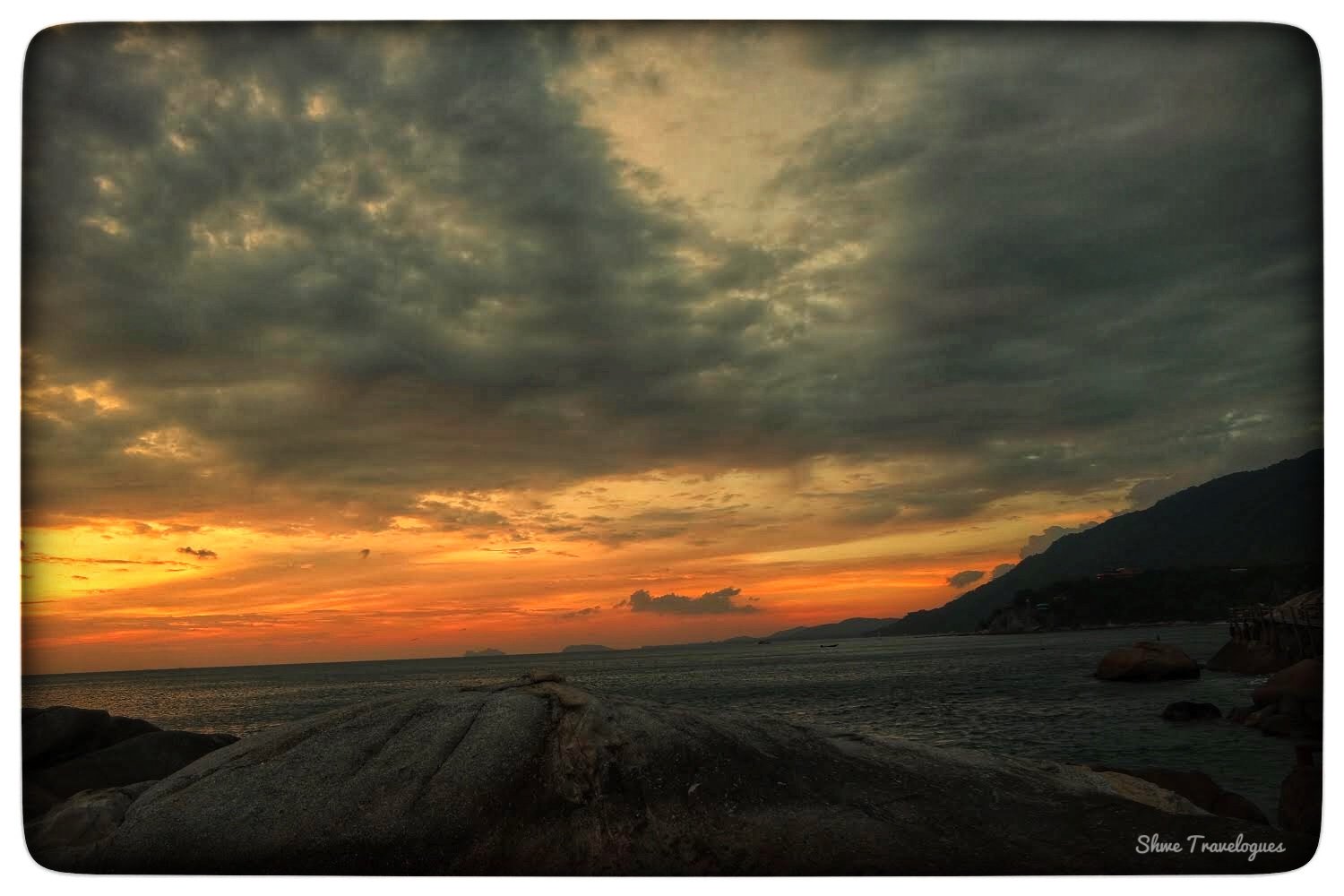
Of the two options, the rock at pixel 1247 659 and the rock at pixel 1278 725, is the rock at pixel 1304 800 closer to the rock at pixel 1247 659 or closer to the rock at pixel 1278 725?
the rock at pixel 1278 725

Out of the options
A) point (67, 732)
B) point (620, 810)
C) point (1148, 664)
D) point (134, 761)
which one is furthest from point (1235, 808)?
point (1148, 664)

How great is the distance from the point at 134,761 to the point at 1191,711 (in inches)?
980

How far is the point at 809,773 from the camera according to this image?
8180mm

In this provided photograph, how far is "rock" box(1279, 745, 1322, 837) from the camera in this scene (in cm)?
728

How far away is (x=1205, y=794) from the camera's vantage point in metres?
9.88

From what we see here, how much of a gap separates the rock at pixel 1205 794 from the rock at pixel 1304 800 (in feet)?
3.59

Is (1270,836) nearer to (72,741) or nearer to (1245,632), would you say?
(72,741)

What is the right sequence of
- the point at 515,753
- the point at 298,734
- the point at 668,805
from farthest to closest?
the point at 298,734 < the point at 515,753 < the point at 668,805

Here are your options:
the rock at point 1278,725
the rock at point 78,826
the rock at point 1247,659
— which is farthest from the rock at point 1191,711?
the rock at point 78,826

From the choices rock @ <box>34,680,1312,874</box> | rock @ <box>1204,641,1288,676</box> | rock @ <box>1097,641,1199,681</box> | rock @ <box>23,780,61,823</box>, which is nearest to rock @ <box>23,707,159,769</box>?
rock @ <box>23,780,61,823</box>

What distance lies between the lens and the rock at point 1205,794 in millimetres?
9320

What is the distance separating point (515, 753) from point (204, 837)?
2939mm

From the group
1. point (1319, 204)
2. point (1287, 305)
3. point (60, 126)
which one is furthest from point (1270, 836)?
point (60, 126)

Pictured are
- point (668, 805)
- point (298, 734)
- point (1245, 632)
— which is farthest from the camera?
point (1245, 632)
